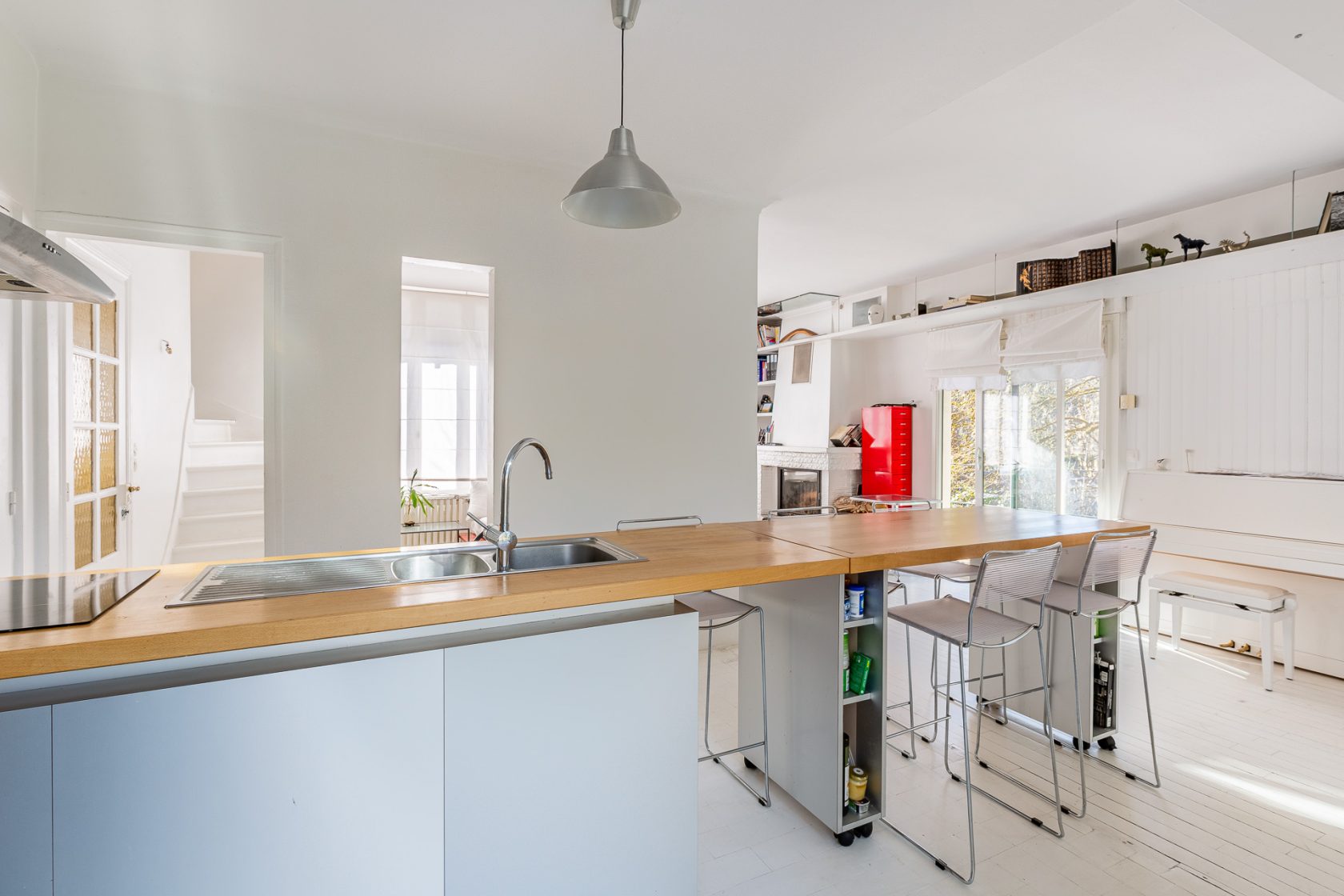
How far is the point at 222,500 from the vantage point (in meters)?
4.31

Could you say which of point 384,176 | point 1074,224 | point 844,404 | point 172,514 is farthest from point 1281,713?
point 172,514

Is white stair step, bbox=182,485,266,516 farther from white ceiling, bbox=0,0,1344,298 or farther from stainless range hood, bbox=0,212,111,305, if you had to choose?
stainless range hood, bbox=0,212,111,305

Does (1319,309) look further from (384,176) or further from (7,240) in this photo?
(7,240)

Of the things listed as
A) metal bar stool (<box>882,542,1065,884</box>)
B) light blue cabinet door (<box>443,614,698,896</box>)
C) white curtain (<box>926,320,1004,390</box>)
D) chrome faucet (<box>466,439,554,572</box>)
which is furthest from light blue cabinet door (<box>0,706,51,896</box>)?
white curtain (<box>926,320,1004,390</box>)

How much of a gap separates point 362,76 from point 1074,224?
454cm

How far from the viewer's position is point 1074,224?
4.45m

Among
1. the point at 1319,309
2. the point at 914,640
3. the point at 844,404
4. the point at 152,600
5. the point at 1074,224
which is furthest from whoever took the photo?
the point at 844,404

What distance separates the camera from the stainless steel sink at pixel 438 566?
1.75 metres

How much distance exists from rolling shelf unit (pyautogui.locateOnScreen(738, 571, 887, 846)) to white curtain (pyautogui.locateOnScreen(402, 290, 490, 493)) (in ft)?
15.7

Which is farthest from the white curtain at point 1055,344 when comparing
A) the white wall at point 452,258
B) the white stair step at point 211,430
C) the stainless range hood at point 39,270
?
the white stair step at point 211,430

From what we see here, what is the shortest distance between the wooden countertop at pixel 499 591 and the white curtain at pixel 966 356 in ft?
11.1

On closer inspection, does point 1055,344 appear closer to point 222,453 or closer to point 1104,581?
point 1104,581

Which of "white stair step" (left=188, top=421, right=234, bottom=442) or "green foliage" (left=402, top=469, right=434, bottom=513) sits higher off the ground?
"white stair step" (left=188, top=421, right=234, bottom=442)

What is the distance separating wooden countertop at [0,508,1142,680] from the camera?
1084mm
